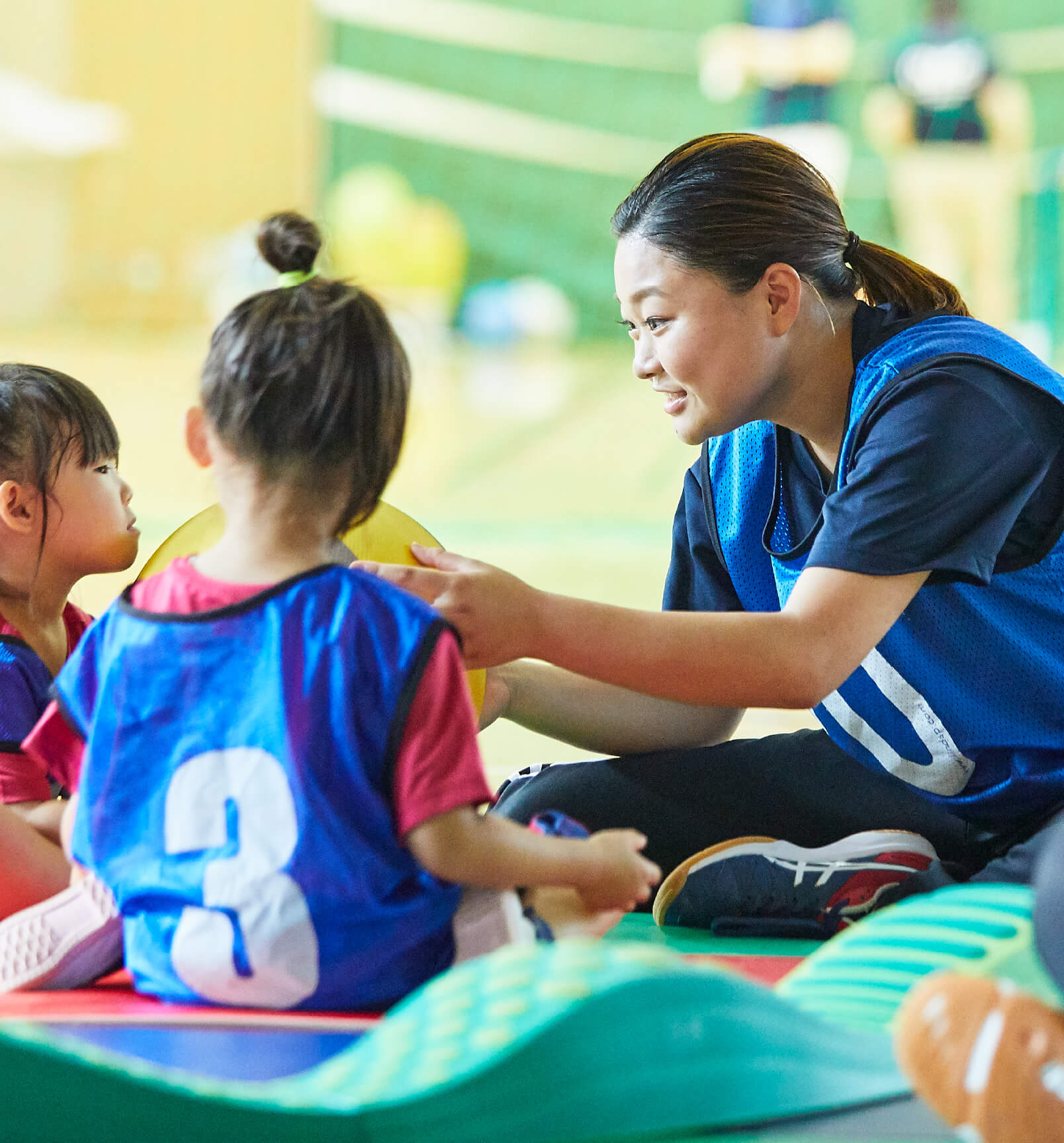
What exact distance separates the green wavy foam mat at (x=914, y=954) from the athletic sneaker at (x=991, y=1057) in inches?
5.5

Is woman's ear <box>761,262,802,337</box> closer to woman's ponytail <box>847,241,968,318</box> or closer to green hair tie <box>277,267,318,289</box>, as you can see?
woman's ponytail <box>847,241,968,318</box>

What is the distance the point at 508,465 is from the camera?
4.71m

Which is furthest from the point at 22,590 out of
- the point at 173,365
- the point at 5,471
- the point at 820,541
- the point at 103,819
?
the point at 173,365

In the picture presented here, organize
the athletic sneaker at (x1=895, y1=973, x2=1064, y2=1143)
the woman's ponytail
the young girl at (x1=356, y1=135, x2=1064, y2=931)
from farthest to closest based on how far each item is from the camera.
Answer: the woman's ponytail, the young girl at (x1=356, y1=135, x2=1064, y2=931), the athletic sneaker at (x1=895, y1=973, x2=1064, y2=1143)

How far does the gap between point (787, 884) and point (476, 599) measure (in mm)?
460

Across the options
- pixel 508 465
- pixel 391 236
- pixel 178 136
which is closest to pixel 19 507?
pixel 508 465

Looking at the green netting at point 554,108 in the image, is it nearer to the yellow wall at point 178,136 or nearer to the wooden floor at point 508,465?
the yellow wall at point 178,136

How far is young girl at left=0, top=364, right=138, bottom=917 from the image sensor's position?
1067 mm

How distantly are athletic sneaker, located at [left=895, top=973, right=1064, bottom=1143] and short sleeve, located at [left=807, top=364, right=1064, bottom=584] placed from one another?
1.40 ft

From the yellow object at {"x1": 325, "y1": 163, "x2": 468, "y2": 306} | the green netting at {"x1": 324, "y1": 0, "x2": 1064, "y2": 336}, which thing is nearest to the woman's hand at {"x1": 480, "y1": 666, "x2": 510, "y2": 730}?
the yellow object at {"x1": 325, "y1": 163, "x2": 468, "y2": 306}

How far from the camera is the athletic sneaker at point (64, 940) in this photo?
933mm

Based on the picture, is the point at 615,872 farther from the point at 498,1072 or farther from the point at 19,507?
the point at 19,507

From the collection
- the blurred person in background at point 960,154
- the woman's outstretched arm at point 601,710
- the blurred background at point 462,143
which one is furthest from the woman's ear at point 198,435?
the blurred person in background at point 960,154

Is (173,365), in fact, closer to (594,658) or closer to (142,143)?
(142,143)
